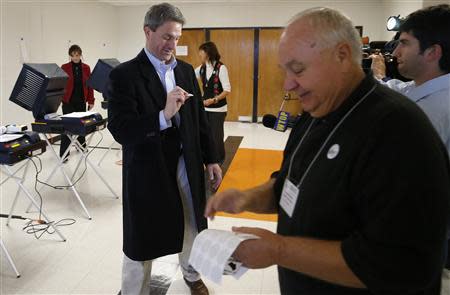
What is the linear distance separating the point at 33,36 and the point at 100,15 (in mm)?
2231

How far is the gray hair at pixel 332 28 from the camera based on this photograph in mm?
744

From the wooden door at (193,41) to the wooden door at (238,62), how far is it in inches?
11.2

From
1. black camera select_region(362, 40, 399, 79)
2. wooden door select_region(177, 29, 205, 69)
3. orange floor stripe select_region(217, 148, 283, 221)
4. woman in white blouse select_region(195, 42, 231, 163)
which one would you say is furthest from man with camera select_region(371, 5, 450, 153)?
wooden door select_region(177, 29, 205, 69)

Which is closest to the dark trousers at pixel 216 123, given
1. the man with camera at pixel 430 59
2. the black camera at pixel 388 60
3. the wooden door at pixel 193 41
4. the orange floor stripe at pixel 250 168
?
the orange floor stripe at pixel 250 168

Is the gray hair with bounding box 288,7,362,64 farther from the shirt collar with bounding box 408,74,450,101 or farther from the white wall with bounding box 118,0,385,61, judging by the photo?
the white wall with bounding box 118,0,385,61

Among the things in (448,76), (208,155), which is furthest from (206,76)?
(448,76)

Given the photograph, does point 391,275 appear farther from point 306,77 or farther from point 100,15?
point 100,15

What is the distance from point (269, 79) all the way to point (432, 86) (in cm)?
682

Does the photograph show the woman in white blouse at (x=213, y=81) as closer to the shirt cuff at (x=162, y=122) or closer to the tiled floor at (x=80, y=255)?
the tiled floor at (x=80, y=255)

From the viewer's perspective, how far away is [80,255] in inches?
99.7

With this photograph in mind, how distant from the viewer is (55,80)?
2961mm

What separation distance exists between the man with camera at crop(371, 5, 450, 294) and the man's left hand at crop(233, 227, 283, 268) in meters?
0.98

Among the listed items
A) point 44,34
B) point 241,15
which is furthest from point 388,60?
point 241,15

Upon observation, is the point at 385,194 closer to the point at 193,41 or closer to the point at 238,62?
the point at 238,62
